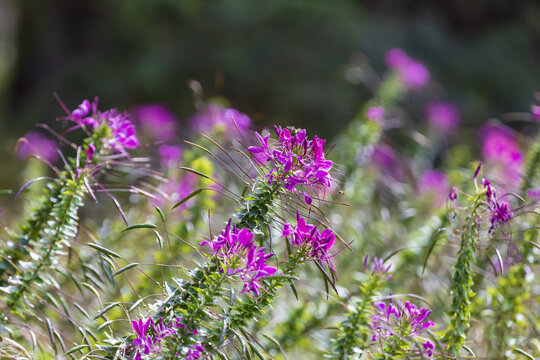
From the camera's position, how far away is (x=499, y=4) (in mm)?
6969

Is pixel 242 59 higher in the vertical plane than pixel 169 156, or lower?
higher

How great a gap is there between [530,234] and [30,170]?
6.80 feet

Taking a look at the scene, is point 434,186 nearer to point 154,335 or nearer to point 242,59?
point 154,335

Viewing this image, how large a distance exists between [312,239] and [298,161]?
0.51 feet

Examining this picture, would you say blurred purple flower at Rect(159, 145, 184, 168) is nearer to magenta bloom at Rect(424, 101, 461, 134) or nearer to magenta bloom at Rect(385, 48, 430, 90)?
magenta bloom at Rect(385, 48, 430, 90)

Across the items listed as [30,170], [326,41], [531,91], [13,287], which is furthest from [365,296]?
[531,91]

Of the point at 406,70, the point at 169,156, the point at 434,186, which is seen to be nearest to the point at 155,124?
the point at 169,156

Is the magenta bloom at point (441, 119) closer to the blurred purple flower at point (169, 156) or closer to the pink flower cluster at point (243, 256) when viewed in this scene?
the blurred purple flower at point (169, 156)

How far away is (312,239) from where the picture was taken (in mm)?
1011

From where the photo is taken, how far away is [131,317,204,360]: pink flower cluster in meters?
0.96

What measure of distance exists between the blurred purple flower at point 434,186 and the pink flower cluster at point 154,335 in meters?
2.12

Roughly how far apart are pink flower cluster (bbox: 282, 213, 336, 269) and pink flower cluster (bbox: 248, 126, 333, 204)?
0.17ft

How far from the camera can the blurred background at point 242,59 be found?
5371 mm

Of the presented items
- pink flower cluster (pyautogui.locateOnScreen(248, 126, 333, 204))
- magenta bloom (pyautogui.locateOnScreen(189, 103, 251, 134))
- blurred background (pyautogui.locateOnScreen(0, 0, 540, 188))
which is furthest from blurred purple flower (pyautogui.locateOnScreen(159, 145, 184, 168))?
blurred background (pyautogui.locateOnScreen(0, 0, 540, 188))
